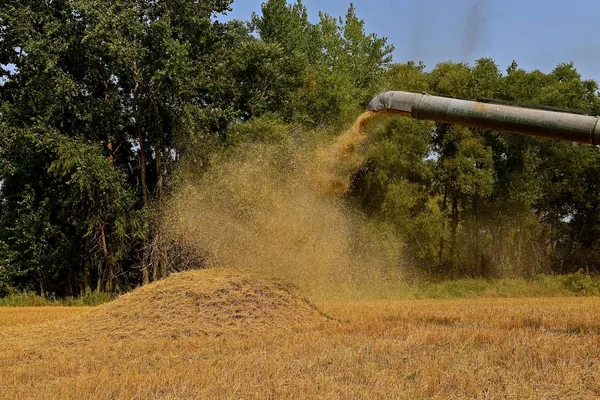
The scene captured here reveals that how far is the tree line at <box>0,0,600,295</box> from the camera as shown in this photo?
23.5 m

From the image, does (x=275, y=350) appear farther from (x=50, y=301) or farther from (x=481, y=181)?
(x=481, y=181)

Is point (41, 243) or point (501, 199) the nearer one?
point (41, 243)

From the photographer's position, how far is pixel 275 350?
28.4 feet

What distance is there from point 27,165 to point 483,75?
19.9 meters

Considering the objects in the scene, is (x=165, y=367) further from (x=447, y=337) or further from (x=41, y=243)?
(x=41, y=243)

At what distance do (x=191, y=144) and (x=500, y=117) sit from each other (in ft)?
54.5

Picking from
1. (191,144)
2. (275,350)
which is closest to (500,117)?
(275,350)

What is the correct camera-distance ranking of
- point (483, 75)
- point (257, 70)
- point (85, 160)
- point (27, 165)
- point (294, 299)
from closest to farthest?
point (294, 299), point (85, 160), point (27, 165), point (257, 70), point (483, 75)

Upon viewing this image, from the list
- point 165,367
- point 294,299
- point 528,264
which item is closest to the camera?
point 165,367

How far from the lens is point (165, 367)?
7.63 meters

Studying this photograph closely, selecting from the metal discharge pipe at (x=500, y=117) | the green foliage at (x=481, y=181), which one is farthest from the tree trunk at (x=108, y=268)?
the metal discharge pipe at (x=500, y=117)

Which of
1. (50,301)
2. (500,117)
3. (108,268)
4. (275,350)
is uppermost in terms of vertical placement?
(500,117)

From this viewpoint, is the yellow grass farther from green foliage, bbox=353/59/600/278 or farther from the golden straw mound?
green foliage, bbox=353/59/600/278

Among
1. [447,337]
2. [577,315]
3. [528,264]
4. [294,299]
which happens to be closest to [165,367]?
[447,337]
